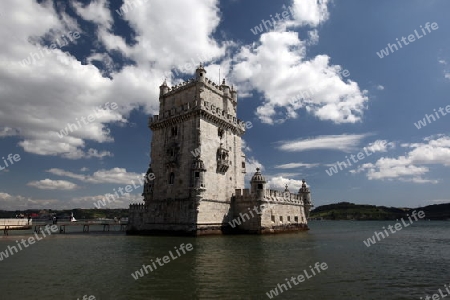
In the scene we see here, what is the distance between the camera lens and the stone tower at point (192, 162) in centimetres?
3925

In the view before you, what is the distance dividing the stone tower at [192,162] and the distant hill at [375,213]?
510 ft

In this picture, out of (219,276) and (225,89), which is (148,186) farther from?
(219,276)

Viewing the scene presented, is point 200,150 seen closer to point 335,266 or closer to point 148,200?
point 148,200

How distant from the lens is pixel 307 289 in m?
13.2

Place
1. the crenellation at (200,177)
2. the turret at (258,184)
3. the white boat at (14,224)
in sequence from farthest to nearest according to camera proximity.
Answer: the white boat at (14,224) < the turret at (258,184) < the crenellation at (200,177)

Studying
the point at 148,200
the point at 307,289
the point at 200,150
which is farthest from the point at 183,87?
the point at 307,289

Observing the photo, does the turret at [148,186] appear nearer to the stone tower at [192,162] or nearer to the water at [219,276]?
the stone tower at [192,162]

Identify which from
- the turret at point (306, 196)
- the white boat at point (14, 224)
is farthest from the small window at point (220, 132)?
the white boat at point (14, 224)

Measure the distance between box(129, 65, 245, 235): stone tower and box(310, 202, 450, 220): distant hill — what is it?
510 ft

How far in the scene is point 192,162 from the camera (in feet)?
132

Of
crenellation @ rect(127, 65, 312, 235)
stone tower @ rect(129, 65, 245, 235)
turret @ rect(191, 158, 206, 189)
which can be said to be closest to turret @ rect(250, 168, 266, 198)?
crenellation @ rect(127, 65, 312, 235)

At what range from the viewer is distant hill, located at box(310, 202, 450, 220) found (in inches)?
6644

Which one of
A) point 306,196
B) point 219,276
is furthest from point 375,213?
point 219,276

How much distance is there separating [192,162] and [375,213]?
167m
